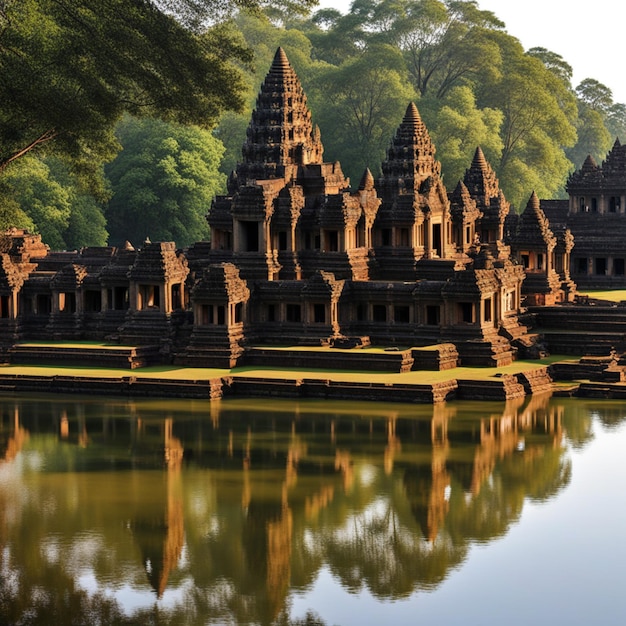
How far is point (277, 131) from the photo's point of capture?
58844 mm

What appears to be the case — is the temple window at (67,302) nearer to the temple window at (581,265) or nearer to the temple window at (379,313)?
the temple window at (379,313)

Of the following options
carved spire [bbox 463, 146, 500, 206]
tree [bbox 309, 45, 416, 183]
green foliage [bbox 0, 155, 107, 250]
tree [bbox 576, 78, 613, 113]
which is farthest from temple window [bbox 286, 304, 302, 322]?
tree [bbox 576, 78, 613, 113]

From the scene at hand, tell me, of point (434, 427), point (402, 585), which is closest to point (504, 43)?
point (434, 427)

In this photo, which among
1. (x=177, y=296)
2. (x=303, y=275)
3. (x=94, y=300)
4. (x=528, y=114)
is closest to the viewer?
(x=177, y=296)

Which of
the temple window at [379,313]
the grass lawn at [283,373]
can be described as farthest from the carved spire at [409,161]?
the grass lawn at [283,373]

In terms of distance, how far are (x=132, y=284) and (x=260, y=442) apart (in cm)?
1406

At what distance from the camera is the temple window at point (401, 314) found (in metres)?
53.8

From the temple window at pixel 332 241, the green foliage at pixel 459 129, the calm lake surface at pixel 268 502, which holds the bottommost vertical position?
the calm lake surface at pixel 268 502

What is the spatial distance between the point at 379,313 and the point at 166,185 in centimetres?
2775

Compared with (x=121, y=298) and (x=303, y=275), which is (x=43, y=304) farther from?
(x=303, y=275)

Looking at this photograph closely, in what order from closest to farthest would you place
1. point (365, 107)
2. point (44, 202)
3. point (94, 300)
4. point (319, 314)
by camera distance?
point (319, 314) < point (94, 300) < point (44, 202) < point (365, 107)

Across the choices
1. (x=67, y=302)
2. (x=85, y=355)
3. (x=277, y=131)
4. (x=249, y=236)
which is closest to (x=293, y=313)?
(x=249, y=236)

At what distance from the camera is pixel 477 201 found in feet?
227

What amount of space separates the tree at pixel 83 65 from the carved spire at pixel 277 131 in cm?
1670
